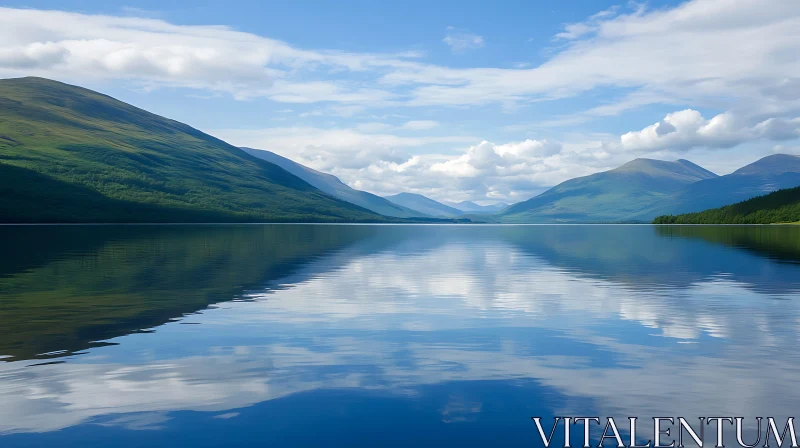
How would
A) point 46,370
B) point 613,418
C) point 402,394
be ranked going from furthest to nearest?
point 46,370
point 402,394
point 613,418

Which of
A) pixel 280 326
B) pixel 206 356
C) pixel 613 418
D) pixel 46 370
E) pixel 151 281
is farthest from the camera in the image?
pixel 151 281

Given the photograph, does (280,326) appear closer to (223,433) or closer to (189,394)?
(189,394)

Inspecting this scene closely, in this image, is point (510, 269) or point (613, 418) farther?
point (510, 269)

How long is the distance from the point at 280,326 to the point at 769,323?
2311 cm

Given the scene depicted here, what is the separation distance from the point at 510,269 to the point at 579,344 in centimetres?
3823

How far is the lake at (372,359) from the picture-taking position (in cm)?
1583

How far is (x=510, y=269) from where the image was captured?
208ft

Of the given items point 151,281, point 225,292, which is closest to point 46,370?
point 225,292

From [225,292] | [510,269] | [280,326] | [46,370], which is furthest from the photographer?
[510,269]

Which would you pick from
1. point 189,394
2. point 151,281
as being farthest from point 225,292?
point 189,394

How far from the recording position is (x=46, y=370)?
20.8m

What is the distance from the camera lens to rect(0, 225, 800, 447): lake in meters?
15.8

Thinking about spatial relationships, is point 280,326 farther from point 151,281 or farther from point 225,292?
point 151,281

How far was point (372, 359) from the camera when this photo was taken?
2272 cm
